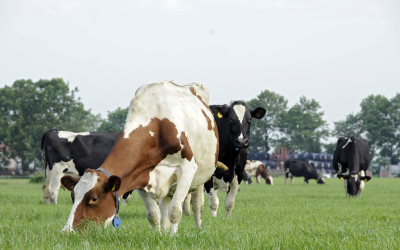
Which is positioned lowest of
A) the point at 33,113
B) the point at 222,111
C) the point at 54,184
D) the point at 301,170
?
the point at 301,170

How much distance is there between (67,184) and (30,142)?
6478 cm

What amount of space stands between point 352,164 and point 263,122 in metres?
85.9

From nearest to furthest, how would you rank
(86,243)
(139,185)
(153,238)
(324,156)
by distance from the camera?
1. (86,243)
2. (153,238)
3. (139,185)
4. (324,156)

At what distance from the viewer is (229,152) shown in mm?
9508

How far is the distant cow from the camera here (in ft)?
46.0

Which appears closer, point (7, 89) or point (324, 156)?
point (7, 89)

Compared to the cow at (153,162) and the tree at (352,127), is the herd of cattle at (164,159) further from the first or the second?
the tree at (352,127)

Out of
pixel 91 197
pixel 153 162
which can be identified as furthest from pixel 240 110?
pixel 91 197

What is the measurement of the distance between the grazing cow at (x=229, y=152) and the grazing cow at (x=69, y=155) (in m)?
5.62

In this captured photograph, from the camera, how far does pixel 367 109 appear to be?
99312 mm

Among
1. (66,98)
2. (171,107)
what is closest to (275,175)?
(66,98)

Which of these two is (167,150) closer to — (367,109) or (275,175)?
(275,175)

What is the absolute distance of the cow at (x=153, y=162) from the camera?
4.89 meters

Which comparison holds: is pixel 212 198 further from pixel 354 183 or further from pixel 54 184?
pixel 354 183
